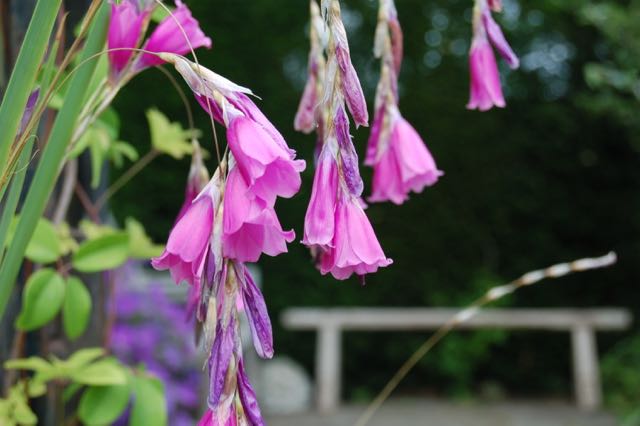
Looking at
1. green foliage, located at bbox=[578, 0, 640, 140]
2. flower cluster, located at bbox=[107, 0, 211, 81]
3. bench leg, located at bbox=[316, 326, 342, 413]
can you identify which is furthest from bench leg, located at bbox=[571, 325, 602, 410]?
flower cluster, located at bbox=[107, 0, 211, 81]

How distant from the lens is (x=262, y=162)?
41cm

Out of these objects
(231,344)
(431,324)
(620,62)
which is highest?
(620,62)

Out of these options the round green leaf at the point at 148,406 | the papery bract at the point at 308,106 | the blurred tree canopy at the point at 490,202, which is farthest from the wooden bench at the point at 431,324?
the papery bract at the point at 308,106

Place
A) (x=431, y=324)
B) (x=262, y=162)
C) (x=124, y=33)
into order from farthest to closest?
(x=431, y=324) < (x=124, y=33) < (x=262, y=162)

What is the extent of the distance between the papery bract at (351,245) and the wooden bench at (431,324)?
4.42 meters

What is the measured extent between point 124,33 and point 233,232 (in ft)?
1.03

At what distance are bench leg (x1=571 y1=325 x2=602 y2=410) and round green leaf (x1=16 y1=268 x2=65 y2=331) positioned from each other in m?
4.66

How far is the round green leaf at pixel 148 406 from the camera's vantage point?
2.93 feet

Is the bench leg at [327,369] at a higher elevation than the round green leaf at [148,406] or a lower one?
lower

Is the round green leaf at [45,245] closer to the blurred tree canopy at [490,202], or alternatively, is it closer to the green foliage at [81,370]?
the green foliage at [81,370]

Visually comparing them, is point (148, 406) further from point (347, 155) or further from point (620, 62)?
point (620, 62)

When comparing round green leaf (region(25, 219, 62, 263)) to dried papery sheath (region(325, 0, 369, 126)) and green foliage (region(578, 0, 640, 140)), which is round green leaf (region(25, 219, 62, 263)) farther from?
green foliage (region(578, 0, 640, 140))

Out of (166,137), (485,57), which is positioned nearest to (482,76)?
(485,57)

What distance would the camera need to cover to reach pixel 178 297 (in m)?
3.47
